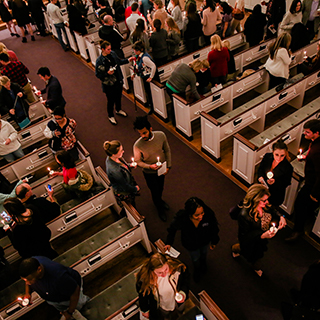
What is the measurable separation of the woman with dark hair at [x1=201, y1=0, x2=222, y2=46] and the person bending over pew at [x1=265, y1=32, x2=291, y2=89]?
2467mm

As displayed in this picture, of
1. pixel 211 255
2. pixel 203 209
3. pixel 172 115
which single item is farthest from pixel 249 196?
pixel 172 115

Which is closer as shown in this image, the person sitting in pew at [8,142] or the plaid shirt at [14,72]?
the person sitting in pew at [8,142]

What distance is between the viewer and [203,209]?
324 cm

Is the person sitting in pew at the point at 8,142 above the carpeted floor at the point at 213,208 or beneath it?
above

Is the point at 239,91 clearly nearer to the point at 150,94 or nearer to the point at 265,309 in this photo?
the point at 150,94

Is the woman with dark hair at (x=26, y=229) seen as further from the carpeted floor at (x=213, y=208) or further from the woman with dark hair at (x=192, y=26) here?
the woman with dark hair at (x=192, y=26)

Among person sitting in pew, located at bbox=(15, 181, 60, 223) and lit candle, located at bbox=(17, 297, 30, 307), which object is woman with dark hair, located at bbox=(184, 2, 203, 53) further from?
lit candle, located at bbox=(17, 297, 30, 307)

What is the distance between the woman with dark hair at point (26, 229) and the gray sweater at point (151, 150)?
1.41 meters

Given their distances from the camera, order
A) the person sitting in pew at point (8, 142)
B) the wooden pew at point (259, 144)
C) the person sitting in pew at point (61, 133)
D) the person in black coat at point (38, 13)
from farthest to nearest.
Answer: the person in black coat at point (38, 13)
the person sitting in pew at point (8, 142)
the person sitting in pew at point (61, 133)
the wooden pew at point (259, 144)

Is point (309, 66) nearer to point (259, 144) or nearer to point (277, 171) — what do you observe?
point (259, 144)

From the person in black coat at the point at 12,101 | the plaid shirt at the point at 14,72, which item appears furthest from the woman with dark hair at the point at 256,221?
the plaid shirt at the point at 14,72

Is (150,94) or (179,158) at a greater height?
(150,94)

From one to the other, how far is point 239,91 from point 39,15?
765 cm

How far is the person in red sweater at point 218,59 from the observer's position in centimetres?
584
